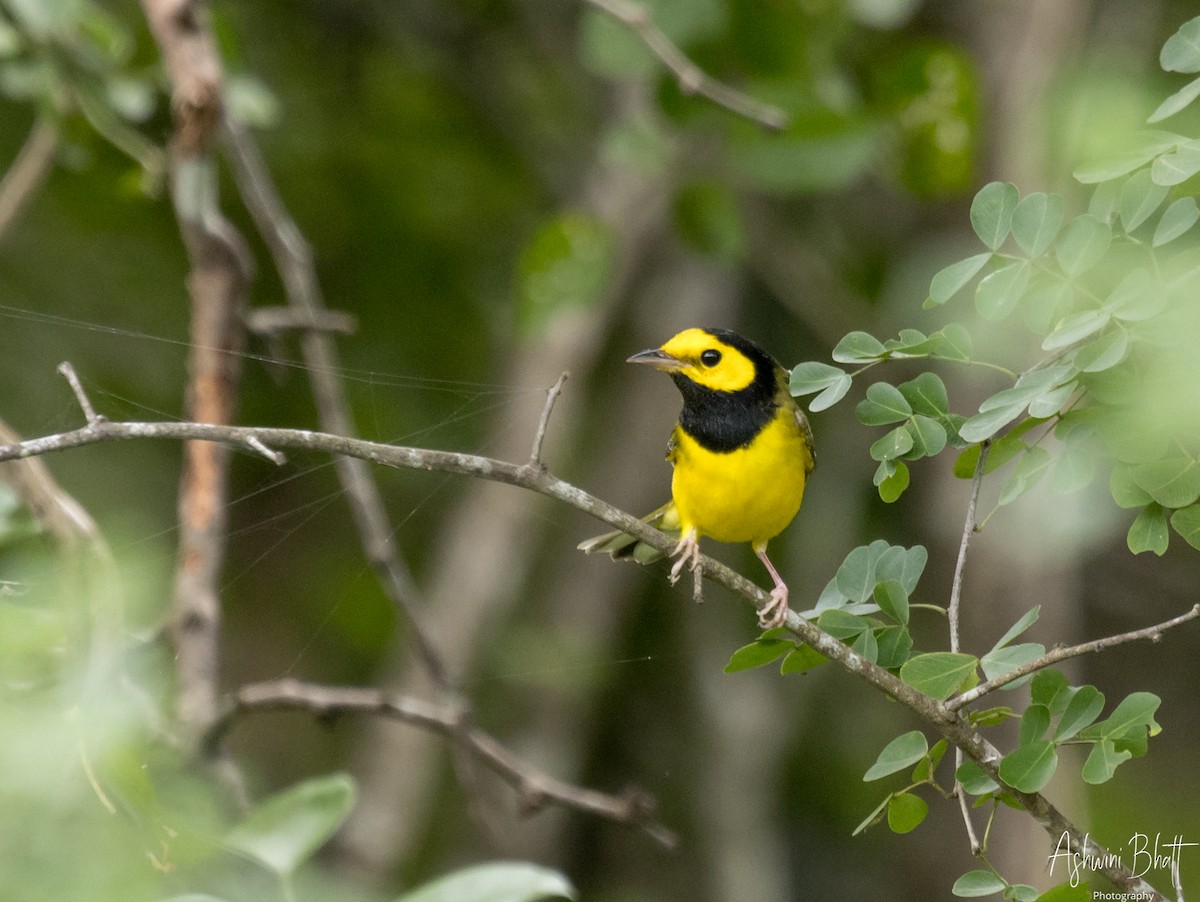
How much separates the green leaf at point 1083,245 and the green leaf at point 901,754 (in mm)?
665

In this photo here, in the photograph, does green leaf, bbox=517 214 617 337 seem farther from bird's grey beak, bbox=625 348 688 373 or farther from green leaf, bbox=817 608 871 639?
green leaf, bbox=817 608 871 639

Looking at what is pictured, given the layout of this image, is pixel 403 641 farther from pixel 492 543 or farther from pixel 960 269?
pixel 960 269

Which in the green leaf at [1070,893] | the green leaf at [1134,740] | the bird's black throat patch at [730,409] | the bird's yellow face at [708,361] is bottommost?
the green leaf at [1070,893]

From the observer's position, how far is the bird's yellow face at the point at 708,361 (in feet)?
10.0

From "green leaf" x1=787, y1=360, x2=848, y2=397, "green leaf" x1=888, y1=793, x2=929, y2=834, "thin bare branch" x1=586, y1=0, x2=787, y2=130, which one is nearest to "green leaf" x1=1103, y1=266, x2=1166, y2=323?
"green leaf" x1=787, y1=360, x2=848, y2=397

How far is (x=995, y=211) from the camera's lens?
1.77m

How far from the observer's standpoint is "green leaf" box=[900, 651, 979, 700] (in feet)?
5.72

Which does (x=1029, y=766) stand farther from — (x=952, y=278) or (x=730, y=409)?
(x=730, y=409)

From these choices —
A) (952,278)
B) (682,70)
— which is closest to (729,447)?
(682,70)

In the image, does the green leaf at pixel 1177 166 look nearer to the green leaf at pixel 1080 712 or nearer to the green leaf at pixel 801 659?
the green leaf at pixel 1080 712

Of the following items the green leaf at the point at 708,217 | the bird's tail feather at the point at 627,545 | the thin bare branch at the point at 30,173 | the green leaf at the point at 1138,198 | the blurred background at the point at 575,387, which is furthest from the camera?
the blurred background at the point at 575,387

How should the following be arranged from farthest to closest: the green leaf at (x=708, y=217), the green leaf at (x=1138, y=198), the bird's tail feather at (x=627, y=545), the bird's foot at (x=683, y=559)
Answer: the green leaf at (x=708, y=217)
the bird's tail feather at (x=627, y=545)
the bird's foot at (x=683, y=559)
the green leaf at (x=1138, y=198)

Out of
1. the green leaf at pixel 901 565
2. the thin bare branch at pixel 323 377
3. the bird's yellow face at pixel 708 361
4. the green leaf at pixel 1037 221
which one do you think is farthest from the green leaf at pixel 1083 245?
the thin bare branch at pixel 323 377

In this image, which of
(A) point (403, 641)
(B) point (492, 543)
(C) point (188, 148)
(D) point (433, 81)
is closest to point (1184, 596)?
(B) point (492, 543)
